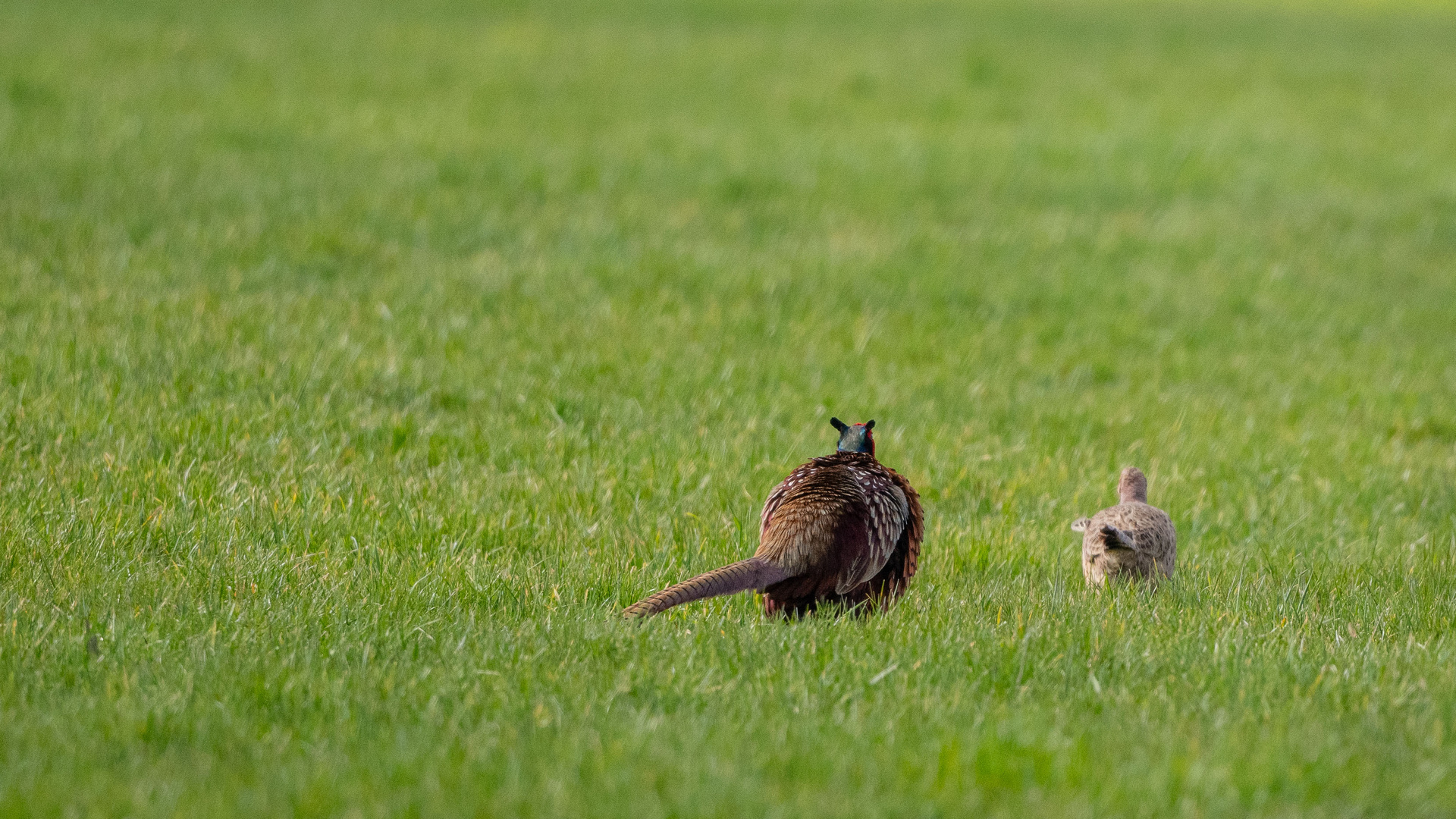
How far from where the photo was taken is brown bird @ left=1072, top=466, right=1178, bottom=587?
17.3 feet

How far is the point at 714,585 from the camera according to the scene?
4344 mm

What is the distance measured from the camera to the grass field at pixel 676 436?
354 cm

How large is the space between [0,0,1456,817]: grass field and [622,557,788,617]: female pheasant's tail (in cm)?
14

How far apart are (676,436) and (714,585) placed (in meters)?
2.68

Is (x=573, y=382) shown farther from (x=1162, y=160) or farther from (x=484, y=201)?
(x=1162, y=160)

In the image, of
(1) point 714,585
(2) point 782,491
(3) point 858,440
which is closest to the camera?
(1) point 714,585

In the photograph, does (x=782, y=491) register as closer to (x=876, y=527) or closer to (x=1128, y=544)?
(x=876, y=527)

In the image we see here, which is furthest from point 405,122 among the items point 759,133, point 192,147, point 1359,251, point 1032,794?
point 1032,794

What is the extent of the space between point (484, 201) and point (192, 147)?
3.10 m

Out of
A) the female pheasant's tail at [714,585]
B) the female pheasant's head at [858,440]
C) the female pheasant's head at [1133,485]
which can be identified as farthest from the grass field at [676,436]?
the female pheasant's head at [858,440]

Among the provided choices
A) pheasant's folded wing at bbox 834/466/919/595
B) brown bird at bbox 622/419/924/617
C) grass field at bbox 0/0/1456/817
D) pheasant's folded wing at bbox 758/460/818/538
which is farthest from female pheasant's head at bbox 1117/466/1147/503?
pheasant's folded wing at bbox 758/460/818/538

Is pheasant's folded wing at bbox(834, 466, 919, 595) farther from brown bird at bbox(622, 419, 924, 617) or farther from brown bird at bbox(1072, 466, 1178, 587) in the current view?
brown bird at bbox(1072, 466, 1178, 587)

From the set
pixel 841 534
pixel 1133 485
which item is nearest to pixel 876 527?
pixel 841 534

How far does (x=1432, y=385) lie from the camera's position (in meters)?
9.07
